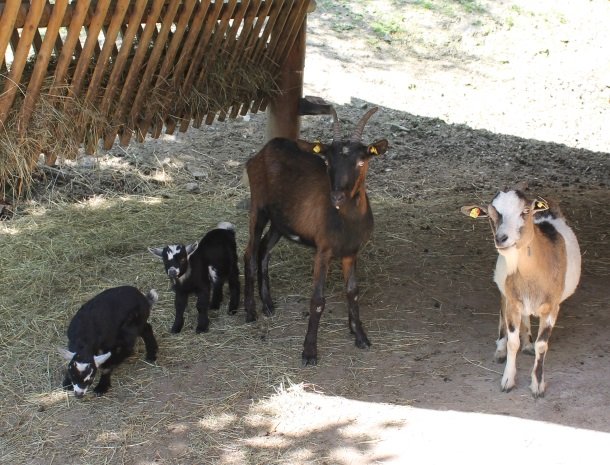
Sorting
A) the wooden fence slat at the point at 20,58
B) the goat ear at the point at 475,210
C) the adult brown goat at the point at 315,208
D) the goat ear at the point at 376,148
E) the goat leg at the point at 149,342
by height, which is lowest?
the goat leg at the point at 149,342

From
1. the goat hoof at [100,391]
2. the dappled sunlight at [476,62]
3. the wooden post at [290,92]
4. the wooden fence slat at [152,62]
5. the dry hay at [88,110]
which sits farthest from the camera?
the dappled sunlight at [476,62]

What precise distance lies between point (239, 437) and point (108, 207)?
457 centimetres

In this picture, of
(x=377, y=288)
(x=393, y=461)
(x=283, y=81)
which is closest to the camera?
(x=393, y=461)

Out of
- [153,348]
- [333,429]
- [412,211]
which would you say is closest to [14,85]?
[153,348]

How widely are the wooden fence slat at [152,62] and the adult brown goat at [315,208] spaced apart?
1.08 m

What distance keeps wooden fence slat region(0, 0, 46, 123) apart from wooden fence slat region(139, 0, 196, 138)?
1.35 metres

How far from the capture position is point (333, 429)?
5195 mm

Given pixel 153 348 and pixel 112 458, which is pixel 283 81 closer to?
pixel 153 348

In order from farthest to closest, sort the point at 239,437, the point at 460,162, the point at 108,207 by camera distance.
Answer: the point at 460,162 < the point at 108,207 < the point at 239,437

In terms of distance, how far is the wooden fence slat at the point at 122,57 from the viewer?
20.9 feet

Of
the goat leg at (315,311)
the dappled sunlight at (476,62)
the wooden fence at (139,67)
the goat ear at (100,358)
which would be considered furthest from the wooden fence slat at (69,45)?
the dappled sunlight at (476,62)

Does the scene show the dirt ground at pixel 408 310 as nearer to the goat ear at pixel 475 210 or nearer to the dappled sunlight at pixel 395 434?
the dappled sunlight at pixel 395 434

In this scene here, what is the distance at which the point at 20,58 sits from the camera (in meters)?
5.83

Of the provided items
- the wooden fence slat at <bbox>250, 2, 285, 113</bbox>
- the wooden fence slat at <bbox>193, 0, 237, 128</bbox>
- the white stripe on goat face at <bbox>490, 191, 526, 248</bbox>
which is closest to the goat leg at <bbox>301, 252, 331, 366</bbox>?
the white stripe on goat face at <bbox>490, 191, 526, 248</bbox>
